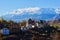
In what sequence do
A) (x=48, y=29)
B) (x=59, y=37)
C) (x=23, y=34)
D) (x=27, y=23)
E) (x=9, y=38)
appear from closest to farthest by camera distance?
(x=59, y=37), (x=9, y=38), (x=23, y=34), (x=48, y=29), (x=27, y=23)

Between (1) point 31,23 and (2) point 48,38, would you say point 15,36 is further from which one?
(1) point 31,23

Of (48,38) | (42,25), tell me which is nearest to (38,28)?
(42,25)

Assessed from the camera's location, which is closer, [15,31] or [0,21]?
[15,31]

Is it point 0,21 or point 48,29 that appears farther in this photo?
point 0,21

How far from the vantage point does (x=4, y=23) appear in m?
18.2

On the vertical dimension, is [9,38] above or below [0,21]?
below

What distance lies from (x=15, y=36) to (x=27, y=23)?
6.15 m

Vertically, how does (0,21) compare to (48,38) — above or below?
above

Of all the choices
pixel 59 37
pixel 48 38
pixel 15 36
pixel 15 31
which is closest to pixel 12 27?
pixel 15 31

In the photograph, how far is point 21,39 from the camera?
47.0ft

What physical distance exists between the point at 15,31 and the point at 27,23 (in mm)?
5033

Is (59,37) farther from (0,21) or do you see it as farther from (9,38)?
(0,21)

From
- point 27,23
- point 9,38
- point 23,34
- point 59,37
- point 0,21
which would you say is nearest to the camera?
point 59,37

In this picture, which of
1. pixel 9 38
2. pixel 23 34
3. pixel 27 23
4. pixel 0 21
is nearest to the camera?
pixel 9 38
